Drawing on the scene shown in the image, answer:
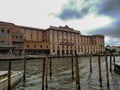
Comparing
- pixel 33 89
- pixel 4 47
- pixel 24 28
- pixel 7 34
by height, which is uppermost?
pixel 24 28

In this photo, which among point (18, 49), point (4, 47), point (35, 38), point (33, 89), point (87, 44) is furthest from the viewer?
point (87, 44)

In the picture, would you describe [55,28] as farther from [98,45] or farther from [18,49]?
[98,45]

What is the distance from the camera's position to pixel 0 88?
41.0 ft

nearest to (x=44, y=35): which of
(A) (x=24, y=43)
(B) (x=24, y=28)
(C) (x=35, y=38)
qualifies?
A: (C) (x=35, y=38)

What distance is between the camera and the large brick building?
211 feet

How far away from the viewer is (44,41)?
88750 mm

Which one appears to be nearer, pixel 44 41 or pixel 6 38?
pixel 6 38

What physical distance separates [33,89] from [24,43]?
62.9 m

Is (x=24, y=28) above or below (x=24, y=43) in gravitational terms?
above

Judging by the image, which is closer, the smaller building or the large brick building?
the smaller building

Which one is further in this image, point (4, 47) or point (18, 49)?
point (18, 49)

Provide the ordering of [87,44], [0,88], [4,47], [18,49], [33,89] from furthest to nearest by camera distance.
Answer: [87,44]
[18,49]
[4,47]
[33,89]
[0,88]

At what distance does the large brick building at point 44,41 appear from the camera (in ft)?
211

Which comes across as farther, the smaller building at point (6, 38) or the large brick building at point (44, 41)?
the large brick building at point (44, 41)
